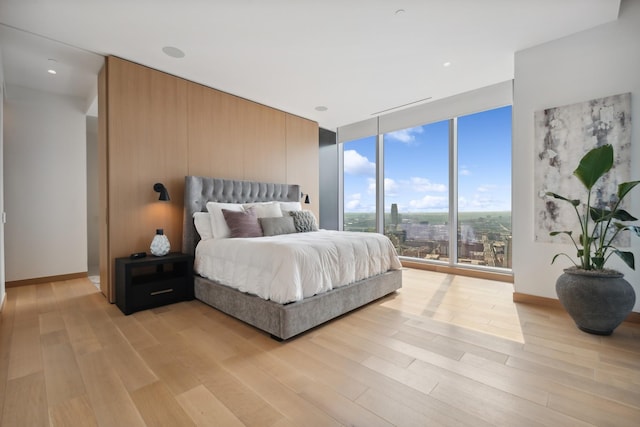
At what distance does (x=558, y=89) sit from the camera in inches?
116

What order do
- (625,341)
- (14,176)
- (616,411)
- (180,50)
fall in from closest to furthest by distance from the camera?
(616,411) → (625,341) → (180,50) → (14,176)

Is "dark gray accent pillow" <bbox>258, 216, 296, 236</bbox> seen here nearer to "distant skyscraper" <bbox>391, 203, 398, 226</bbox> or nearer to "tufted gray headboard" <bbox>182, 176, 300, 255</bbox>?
"tufted gray headboard" <bbox>182, 176, 300, 255</bbox>

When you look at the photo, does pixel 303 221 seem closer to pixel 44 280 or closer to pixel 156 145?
pixel 156 145

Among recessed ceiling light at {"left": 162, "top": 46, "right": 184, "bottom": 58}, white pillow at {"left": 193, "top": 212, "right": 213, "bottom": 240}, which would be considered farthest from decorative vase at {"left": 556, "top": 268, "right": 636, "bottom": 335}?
recessed ceiling light at {"left": 162, "top": 46, "right": 184, "bottom": 58}

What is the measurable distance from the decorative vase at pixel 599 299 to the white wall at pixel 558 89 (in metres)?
0.56

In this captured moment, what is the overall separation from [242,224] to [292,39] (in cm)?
206

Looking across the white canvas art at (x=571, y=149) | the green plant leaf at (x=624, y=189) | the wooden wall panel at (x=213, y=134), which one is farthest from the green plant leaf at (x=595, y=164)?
the wooden wall panel at (x=213, y=134)

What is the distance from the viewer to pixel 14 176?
3.76 meters

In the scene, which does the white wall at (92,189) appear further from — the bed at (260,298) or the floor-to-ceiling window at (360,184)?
the floor-to-ceiling window at (360,184)

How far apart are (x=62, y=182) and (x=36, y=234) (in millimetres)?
804

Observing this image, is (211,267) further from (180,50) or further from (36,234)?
(36,234)

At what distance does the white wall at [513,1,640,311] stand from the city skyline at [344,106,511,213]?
1.08 metres

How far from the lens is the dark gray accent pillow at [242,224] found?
3.26m

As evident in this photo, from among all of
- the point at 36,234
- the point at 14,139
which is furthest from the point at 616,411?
the point at 14,139
